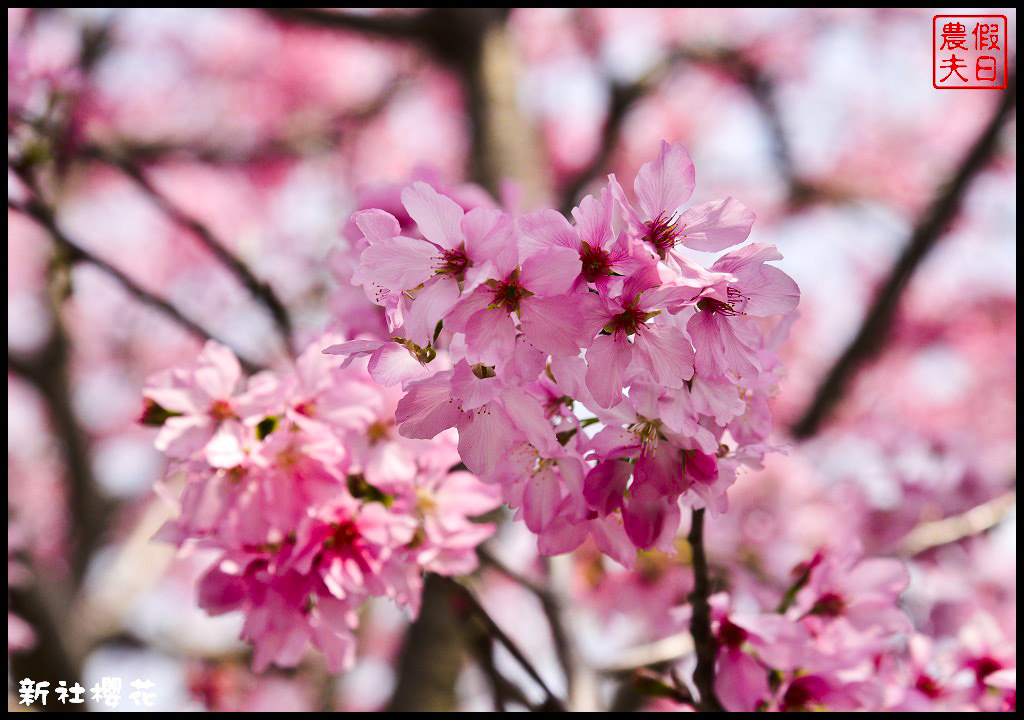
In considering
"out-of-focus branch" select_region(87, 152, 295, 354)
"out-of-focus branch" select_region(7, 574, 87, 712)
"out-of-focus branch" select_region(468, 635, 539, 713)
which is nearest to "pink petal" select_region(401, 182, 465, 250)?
"out-of-focus branch" select_region(468, 635, 539, 713)

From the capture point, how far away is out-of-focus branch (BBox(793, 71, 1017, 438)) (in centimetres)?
291

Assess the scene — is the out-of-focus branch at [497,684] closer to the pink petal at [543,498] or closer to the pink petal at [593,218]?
the pink petal at [543,498]

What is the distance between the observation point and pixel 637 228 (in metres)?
0.82

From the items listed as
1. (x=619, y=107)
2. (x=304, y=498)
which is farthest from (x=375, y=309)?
(x=619, y=107)

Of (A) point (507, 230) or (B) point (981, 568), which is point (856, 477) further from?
(A) point (507, 230)

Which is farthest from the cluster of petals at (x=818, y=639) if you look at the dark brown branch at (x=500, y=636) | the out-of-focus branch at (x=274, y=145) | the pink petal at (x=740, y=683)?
the out-of-focus branch at (x=274, y=145)

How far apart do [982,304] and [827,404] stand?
4649 millimetres

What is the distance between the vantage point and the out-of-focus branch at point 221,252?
6.10ft

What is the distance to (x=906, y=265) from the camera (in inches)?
118

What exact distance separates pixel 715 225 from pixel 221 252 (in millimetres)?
1380

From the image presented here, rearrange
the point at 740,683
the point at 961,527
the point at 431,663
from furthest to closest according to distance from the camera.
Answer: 1. the point at 431,663
2. the point at 961,527
3. the point at 740,683

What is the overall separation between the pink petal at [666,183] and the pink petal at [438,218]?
0.21 m

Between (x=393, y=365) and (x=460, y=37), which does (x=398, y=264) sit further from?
(x=460, y=37)

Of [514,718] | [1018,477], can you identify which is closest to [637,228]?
[514,718]
